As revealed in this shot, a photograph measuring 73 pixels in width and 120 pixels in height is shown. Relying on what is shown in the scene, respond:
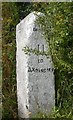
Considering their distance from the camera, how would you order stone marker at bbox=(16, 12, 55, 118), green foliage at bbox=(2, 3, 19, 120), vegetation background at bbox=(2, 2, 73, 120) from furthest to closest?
green foliage at bbox=(2, 3, 19, 120)
stone marker at bbox=(16, 12, 55, 118)
vegetation background at bbox=(2, 2, 73, 120)

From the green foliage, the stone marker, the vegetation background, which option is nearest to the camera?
the vegetation background

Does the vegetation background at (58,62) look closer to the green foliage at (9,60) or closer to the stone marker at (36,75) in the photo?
the green foliage at (9,60)

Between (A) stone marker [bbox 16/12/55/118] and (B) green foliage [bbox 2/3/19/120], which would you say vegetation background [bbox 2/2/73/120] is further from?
(A) stone marker [bbox 16/12/55/118]

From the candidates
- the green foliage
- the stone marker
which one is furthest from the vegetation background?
the stone marker

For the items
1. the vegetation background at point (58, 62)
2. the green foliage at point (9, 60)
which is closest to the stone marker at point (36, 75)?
the vegetation background at point (58, 62)

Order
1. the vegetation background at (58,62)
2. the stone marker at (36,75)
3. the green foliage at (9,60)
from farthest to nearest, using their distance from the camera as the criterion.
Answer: the green foliage at (9,60) → the stone marker at (36,75) → the vegetation background at (58,62)

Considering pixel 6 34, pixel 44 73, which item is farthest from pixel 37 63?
pixel 6 34

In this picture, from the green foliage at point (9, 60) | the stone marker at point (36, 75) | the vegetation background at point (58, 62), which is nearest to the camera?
the vegetation background at point (58, 62)

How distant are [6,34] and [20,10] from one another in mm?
594

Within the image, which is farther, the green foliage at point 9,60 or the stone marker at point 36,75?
the green foliage at point 9,60

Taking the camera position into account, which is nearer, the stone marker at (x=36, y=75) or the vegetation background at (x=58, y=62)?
the vegetation background at (x=58, y=62)

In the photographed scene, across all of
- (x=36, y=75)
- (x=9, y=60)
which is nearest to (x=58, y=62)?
(x=36, y=75)

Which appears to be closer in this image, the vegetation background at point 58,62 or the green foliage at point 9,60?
the vegetation background at point 58,62

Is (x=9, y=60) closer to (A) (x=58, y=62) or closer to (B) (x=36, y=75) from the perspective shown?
(B) (x=36, y=75)
